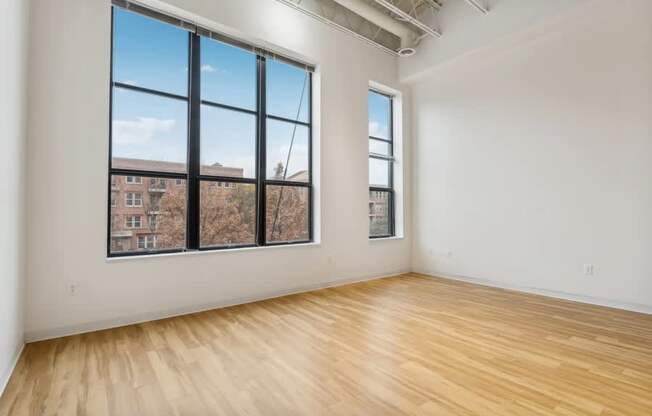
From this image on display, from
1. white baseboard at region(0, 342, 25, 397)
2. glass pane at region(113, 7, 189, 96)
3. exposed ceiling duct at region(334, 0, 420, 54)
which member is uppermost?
exposed ceiling duct at region(334, 0, 420, 54)

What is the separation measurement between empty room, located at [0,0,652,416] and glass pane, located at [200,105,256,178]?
0.09 ft

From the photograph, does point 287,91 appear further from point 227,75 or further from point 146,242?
point 146,242

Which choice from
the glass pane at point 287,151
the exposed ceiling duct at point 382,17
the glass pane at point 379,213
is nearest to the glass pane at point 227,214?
the glass pane at point 287,151

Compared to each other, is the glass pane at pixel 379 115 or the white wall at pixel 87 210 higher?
the glass pane at pixel 379 115

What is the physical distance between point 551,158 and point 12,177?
19.2ft

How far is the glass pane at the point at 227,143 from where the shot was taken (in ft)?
13.4

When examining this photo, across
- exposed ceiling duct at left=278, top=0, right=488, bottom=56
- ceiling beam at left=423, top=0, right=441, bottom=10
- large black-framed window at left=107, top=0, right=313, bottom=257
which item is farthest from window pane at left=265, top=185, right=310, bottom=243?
ceiling beam at left=423, top=0, right=441, bottom=10

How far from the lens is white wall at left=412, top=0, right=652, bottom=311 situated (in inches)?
153

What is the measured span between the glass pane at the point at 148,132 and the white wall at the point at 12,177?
81cm

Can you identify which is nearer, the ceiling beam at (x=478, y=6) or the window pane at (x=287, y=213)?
the ceiling beam at (x=478, y=6)

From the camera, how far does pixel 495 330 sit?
10.6ft

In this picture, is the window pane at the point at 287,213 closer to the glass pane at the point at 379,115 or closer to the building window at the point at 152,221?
the building window at the point at 152,221

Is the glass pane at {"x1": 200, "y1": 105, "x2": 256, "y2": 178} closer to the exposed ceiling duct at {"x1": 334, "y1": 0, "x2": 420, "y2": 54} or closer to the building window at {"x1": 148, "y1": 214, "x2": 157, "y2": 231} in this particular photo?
the building window at {"x1": 148, "y1": 214, "x2": 157, "y2": 231}

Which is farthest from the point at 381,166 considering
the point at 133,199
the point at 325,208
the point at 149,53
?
the point at 133,199
